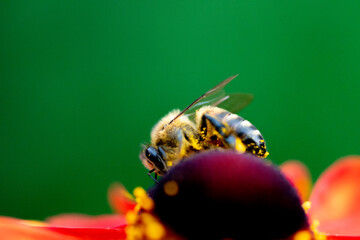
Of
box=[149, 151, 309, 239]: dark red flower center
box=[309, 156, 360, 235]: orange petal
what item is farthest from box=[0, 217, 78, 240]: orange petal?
box=[309, 156, 360, 235]: orange petal

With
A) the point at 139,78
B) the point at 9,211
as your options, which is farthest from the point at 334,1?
the point at 9,211

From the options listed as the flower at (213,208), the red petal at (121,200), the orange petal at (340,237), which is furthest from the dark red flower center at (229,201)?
the red petal at (121,200)

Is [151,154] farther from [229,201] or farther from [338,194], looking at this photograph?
[338,194]

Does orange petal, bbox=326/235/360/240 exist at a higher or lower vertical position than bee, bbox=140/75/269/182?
lower

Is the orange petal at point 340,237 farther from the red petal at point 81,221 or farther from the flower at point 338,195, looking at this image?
the red petal at point 81,221

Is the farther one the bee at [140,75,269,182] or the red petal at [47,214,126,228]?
the red petal at [47,214,126,228]

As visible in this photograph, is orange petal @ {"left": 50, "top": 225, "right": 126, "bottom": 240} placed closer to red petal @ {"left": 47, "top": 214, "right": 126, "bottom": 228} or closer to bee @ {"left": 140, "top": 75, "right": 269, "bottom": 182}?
bee @ {"left": 140, "top": 75, "right": 269, "bottom": 182}

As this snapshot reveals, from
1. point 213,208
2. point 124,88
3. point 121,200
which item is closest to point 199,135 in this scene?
point 213,208

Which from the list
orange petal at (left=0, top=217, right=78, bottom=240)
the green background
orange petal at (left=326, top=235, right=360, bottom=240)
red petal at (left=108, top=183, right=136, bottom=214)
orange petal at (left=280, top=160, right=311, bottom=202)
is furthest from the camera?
the green background

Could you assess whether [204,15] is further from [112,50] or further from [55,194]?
[55,194]
